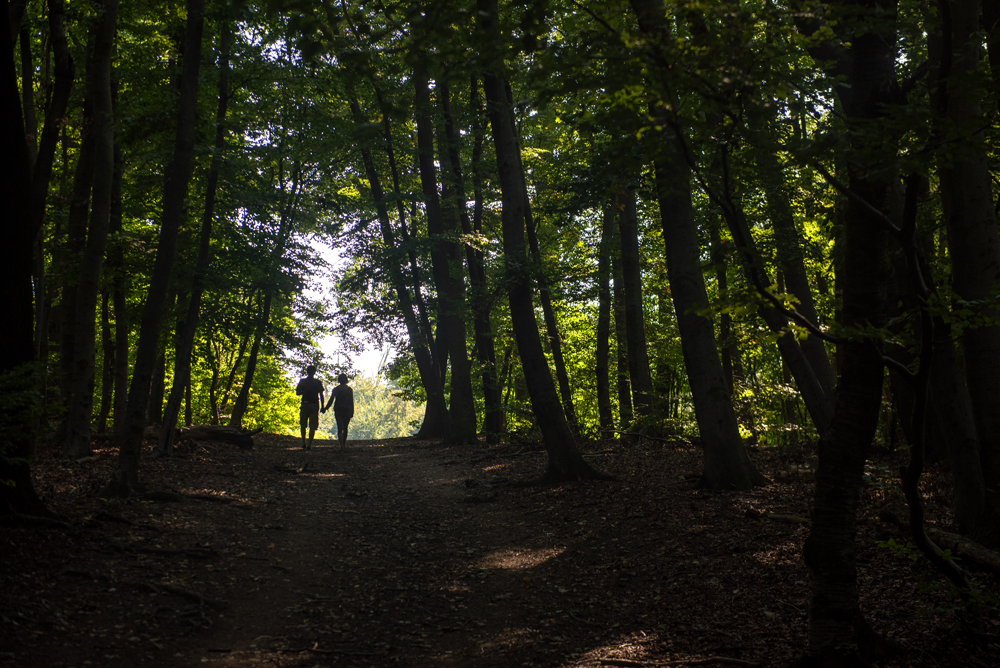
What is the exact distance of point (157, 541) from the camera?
20.4ft

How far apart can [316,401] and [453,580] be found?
404 inches

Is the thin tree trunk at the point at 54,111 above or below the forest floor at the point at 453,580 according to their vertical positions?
above

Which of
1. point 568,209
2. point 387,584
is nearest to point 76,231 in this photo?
point 568,209

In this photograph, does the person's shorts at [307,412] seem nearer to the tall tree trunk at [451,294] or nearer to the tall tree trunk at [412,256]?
the tall tree trunk at [451,294]

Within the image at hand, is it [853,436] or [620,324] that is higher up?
[620,324]

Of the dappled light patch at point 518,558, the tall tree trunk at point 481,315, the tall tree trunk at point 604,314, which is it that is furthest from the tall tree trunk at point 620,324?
the dappled light patch at point 518,558

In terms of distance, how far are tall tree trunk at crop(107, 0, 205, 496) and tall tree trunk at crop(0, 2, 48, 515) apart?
194cm

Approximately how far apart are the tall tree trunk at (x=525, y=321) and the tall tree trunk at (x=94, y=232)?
583 centimetres

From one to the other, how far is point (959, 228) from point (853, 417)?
2.83m

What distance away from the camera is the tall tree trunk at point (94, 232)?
29.9ft

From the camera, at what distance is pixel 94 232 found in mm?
9617

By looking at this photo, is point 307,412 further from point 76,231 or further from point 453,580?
point 453,580

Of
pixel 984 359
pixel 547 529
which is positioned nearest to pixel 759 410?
pixel 547 529

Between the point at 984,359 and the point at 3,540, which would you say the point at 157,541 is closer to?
the point at 3,540
